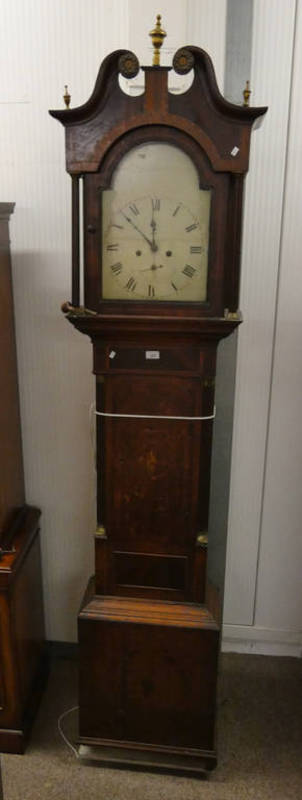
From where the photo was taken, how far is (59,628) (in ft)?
7.32

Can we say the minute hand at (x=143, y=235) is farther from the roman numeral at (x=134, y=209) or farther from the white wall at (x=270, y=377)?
the white wall at (x=270, y=377)

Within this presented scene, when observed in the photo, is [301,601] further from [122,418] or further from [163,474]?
[122,418]

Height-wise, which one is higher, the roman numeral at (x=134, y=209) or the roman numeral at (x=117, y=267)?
the roman numeral at (x=134, y=209)

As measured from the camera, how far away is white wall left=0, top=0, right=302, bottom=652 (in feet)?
5.55

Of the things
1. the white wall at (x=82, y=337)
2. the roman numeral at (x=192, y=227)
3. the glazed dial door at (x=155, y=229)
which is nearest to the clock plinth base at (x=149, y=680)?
the white wall at (x=82, y=337)

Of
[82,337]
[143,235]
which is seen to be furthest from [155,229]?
[82,337]

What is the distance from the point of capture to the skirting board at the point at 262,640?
224 centimetres

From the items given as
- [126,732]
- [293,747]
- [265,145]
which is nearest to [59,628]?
[126,732]

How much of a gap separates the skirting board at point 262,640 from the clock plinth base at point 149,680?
54 centimetres

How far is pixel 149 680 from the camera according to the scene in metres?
1.73

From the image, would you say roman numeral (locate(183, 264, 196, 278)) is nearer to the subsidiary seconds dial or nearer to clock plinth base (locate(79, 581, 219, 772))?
the subsidiary seconds dial

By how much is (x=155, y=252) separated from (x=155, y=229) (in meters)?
0.05

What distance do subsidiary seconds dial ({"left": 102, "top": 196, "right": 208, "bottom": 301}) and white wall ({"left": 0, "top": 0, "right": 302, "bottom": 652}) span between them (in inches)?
18.4

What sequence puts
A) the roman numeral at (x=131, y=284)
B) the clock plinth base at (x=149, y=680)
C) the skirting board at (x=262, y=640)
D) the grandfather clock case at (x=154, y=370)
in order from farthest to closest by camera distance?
the skirting board at (x=262, y=640)
the clock plinth base at (x=149, y=680)
the roman numeral at (x=131, y=284)
the grandfather clock case at (x=154, y=370)
